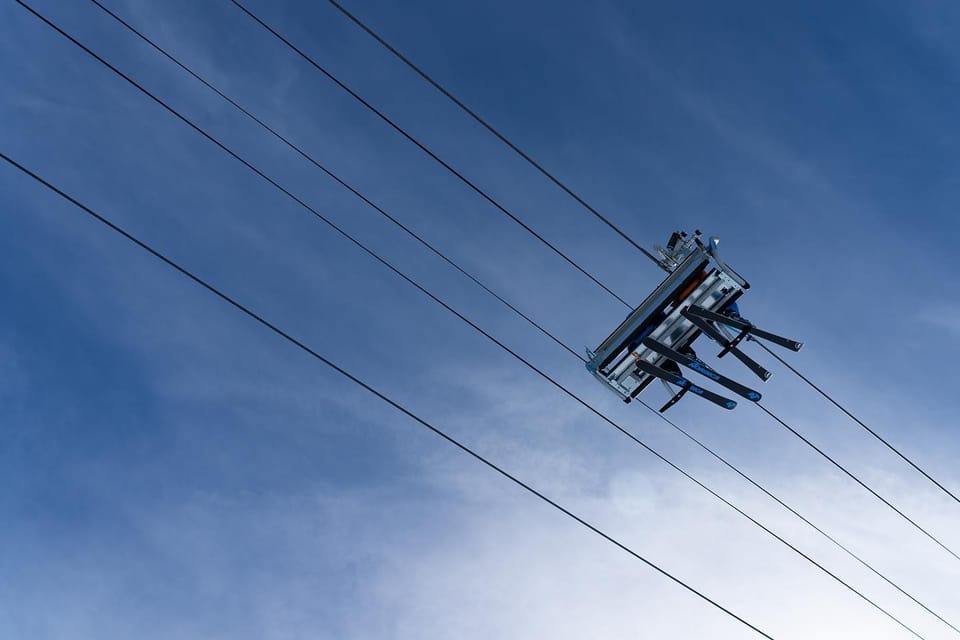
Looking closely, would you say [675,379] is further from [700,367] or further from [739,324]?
[739,324]

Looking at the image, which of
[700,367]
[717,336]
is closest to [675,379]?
[700,367]

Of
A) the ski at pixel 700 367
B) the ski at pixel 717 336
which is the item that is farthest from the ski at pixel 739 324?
the ski at pixel 700 367

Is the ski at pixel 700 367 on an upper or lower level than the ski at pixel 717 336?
lower

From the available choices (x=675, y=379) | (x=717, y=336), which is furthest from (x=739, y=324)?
(x=675, y=379)

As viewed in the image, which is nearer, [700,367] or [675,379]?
[700,367]

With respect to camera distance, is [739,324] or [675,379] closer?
[739,324]

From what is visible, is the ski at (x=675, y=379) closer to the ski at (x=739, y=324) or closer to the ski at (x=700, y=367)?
the ski at (x=700, y=367)

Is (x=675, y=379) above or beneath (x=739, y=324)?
beneath

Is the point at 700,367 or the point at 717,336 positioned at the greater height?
the point at 717,336

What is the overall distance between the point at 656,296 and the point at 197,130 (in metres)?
7.63

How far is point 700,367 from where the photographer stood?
39.6ft

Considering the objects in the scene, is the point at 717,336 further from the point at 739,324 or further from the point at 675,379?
the point at 675,379

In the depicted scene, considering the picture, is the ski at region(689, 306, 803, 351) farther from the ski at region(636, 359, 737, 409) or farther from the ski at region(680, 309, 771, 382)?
the ski at region(636, 359, 737, 409)

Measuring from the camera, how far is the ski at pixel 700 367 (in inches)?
451
